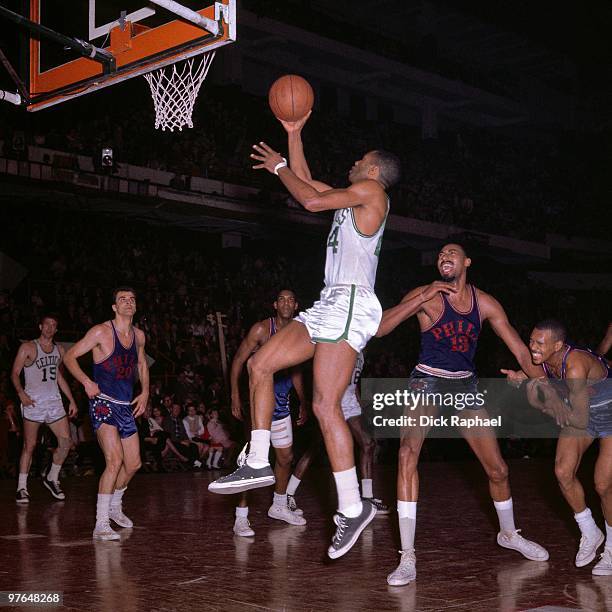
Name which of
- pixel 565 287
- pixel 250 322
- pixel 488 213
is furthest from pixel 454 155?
pixel 250 322

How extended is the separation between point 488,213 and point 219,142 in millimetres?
10335

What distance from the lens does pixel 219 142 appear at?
79.2 ft

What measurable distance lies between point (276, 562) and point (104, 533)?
1.82 m

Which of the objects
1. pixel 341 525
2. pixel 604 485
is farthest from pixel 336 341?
pixel 604 485

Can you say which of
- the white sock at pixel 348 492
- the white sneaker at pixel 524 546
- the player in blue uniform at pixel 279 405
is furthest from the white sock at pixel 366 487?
the white sock at pixel 348 492

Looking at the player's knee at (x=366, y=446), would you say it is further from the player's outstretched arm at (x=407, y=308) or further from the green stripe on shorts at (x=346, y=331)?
the green stripe on shorts at (x=346, y=331)

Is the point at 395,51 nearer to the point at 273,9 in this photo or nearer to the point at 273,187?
the point at 273,9

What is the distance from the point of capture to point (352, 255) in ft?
17.2

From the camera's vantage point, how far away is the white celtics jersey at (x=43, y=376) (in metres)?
10.4

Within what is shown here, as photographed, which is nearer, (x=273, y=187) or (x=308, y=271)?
(x=273, y=187)

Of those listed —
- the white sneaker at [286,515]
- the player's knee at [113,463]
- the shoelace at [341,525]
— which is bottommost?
the white sneaker at [286,515]

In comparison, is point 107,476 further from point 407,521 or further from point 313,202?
point 313,202

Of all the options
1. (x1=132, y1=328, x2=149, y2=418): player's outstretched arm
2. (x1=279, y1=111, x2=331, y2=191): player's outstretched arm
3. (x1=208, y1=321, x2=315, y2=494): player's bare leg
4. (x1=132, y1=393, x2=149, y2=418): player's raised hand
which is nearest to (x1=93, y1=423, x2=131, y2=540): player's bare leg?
(x1=132, y1=393, x2=149, y2=418): player's raised hand

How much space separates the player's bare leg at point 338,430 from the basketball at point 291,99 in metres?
1.58
